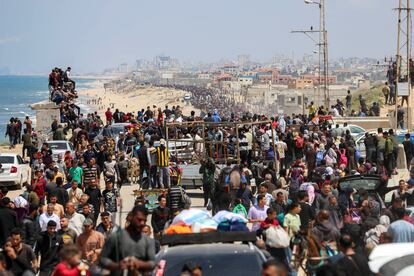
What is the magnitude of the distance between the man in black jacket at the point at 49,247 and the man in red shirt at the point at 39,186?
5.07 m

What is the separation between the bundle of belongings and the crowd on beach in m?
0.11

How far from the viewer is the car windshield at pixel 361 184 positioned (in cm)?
1919

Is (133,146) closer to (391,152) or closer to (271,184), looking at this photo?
(391,152)

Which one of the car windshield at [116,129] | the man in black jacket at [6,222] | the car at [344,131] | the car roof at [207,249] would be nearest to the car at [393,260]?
the car roof at [207,249]

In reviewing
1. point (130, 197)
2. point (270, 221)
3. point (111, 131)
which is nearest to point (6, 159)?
point (130, 197)

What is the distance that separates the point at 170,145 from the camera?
93.7 feet

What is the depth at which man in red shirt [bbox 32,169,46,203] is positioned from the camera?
20875 millimetres

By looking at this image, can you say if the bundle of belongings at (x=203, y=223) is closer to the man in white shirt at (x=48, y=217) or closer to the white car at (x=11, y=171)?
the man in white shirt at (x=48, y=217)

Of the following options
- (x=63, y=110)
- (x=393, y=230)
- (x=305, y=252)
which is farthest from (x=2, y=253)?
(x=63, y=110)

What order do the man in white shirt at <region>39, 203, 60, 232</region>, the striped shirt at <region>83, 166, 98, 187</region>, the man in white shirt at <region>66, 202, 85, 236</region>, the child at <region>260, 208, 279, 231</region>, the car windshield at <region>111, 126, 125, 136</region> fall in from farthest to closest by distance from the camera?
1. the car windshield at <region>111, 126, 125, 136</region>
2. the striped shirt at <region>83, 166, 98, 187</region>
3. the man in white shirt at <region>39, 203, 60, 232</region>
4. the man in white shirt at <region>66, 202, 85, 236</region>
5. the child at <region>260, 208, 279, 231</region>

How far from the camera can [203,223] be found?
40.2ft

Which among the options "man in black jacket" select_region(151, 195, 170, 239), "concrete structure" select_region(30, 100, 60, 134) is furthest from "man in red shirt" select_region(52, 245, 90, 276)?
"concrete structure" select_region(30, 100, 60, 134)

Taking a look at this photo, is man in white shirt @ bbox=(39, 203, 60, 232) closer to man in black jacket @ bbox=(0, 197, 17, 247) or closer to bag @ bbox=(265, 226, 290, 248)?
man in black jacket @ bbox=(0, 197, 17, 247)

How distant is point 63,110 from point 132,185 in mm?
15076
